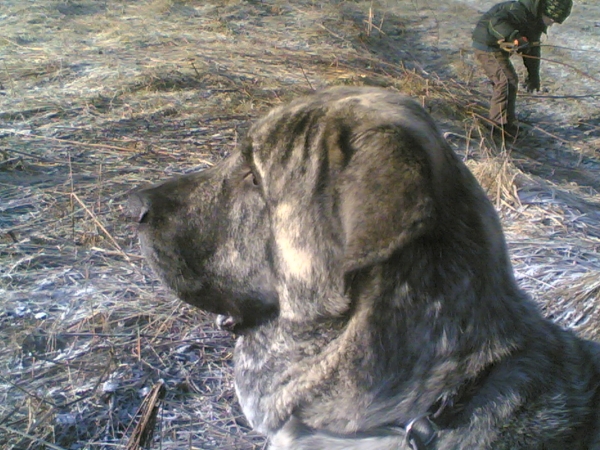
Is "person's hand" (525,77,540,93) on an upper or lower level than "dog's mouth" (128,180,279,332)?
lower

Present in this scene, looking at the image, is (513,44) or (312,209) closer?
(312,209)

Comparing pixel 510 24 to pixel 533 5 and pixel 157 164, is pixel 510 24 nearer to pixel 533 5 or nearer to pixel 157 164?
pixel 533 5

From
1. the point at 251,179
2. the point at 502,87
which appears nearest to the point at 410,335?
the point at 251,179

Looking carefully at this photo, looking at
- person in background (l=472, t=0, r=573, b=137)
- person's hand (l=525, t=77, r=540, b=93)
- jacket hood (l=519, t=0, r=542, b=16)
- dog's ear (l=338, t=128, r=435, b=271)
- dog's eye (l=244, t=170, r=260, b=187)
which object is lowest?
person's hand (l=525, t=77, r=540, b=93)

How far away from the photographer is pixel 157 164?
18.3ft

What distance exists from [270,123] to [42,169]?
3742 mm

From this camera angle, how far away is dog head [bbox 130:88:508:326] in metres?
1.75

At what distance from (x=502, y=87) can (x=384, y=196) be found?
7.62 m

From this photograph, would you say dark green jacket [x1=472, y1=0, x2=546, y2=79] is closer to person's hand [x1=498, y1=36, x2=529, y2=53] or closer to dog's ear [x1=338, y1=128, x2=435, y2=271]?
person's hand [x1=498, y1=36, x2=529, y2=53]

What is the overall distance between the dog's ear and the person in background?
23.0 feet

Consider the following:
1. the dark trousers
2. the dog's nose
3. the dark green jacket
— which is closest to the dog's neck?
the dog's nose

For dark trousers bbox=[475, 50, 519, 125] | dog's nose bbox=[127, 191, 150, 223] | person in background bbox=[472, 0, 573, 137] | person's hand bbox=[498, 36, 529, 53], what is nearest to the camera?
dog's nose bbox=[127, 191, 150, 223]

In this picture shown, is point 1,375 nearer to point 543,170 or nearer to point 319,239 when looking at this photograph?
point 319,239

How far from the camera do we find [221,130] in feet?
20.9
